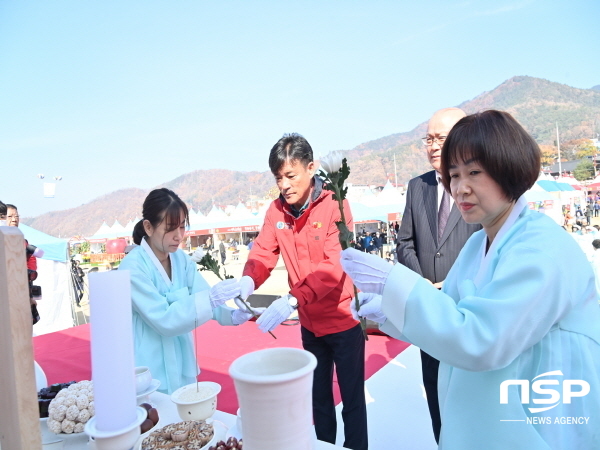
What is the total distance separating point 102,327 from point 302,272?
1.45 m

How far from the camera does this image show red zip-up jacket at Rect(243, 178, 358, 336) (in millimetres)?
2084

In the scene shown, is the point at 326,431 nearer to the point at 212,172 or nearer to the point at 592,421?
the point at 592,421

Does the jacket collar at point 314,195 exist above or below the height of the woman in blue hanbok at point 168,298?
above

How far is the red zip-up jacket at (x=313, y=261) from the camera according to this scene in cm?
208

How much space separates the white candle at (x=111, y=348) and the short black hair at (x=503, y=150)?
0.95 meters

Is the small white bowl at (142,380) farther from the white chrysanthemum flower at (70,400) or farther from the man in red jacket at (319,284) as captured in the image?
the man in red jacket at (319,284)

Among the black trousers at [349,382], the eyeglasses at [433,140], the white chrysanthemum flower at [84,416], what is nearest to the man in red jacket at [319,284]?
the black trousers at [349,382]

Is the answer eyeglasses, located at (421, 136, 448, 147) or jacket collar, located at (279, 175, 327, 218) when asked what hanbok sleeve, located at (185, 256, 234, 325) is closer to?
jacket collar, located at (279, 175, 327, 218)

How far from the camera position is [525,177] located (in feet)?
3.47

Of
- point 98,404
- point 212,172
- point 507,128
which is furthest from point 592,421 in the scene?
point 212,172

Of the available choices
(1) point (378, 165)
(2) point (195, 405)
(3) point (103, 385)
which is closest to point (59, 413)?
(2) point (195, 405)

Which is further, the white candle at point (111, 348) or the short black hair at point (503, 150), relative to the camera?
the short black hair at point (503, 150)

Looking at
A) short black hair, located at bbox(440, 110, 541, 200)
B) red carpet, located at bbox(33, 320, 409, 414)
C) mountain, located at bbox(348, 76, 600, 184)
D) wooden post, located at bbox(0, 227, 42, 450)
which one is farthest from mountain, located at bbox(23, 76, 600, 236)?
wooden post, located at bbox(0, 227, 42, 450)

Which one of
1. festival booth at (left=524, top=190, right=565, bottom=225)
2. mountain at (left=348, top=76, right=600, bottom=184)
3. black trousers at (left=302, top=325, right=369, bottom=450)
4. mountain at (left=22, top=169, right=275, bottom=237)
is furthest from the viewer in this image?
mountain at (left=22, top=169, right=275, bottom=237)
